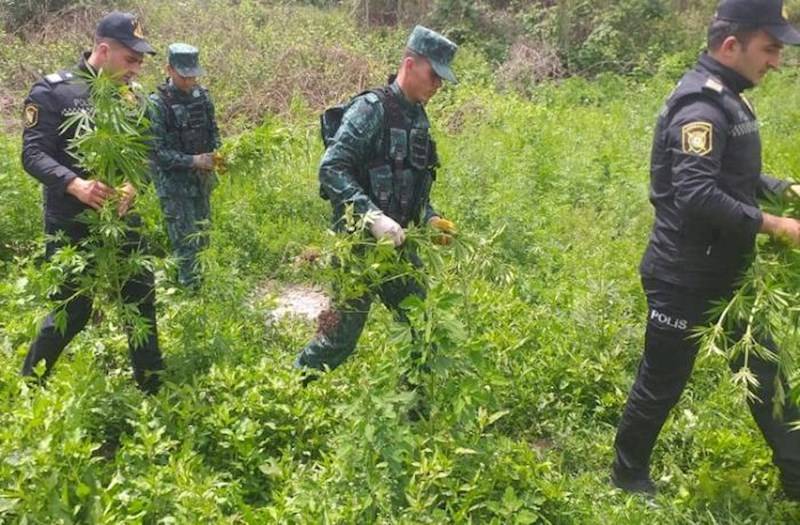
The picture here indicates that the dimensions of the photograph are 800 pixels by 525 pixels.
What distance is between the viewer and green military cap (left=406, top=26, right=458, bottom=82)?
3.54 meters

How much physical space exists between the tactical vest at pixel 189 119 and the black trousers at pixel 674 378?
3.61 metres

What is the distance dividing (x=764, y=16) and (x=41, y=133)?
3235 mm

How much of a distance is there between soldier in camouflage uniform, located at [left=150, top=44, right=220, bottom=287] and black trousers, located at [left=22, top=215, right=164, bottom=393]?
1.29 meters

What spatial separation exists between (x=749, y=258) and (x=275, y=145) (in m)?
3.15

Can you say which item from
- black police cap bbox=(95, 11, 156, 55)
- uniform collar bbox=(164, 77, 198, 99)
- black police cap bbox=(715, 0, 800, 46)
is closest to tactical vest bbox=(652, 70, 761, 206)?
black police cap bbox=(715, 0, 800, 46)

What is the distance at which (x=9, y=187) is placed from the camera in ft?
21.4

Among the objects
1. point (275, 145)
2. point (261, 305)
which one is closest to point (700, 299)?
point (261, 305)

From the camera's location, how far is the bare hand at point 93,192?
12.0 ft

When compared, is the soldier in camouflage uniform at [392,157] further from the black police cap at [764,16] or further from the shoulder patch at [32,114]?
the shoulder patch at [32,114]

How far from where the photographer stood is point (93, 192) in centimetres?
364

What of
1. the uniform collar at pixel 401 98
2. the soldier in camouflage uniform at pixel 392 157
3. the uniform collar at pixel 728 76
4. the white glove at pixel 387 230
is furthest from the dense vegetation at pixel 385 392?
the uniform collar at pixel 401 98

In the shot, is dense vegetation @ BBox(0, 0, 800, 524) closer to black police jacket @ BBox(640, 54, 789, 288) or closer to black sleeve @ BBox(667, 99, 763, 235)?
black police jacket @ BBox(640, 54, 789, 288)

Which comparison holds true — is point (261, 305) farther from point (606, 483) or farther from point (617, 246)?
point (617, 246)

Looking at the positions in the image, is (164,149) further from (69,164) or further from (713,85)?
(713,85)
